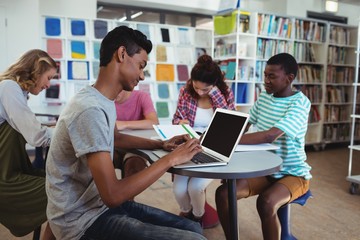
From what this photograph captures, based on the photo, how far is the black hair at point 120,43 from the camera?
1.11 meters

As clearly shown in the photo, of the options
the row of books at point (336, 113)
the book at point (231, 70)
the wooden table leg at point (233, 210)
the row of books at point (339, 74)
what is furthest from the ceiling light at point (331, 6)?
the wooden table leg at point (233, 210)

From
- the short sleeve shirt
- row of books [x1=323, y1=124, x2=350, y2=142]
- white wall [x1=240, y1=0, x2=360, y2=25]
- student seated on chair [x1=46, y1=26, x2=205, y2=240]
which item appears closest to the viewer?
student seated on chair [x1=46, y1=26, x2=205, y2=240]

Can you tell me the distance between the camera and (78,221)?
1.09 meters

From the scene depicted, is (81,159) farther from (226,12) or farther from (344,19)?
(344,19)

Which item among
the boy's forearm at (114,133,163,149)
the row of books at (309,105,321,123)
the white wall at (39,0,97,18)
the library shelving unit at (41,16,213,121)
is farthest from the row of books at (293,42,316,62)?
the boy's forearm at (114,133,163,149)

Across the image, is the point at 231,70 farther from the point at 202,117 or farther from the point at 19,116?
the point at 19,116

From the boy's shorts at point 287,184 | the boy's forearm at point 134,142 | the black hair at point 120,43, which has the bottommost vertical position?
the boy's shorts at point 287,184

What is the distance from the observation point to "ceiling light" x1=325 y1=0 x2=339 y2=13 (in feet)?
18.9

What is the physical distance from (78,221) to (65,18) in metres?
3.96

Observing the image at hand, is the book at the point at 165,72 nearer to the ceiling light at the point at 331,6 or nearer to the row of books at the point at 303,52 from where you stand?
the row of books at the point at 303,52

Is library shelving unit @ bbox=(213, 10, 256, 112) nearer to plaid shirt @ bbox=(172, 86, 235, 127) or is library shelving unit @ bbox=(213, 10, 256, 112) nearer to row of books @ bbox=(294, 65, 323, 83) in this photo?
row of books @ bbox=(294, 65, 323, 83)

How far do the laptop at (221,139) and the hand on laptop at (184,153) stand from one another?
5 centimetres

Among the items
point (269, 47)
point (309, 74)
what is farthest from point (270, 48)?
point (309, 74)

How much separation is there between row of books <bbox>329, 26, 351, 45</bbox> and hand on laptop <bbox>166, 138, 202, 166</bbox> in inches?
190
